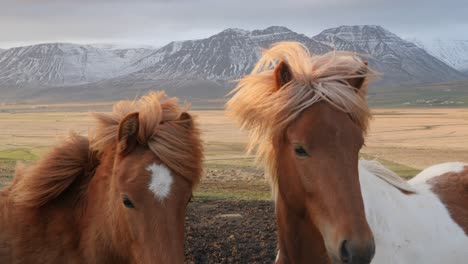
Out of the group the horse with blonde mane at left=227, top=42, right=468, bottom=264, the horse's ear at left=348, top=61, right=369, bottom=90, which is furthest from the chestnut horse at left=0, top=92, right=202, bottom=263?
the horse's ear at left=348, top=61, right=369, bottom=90

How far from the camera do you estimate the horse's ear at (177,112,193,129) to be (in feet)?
12.9

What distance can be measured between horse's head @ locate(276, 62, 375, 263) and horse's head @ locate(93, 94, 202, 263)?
758 millimetres

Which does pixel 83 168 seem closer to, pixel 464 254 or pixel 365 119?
pixel 365 119

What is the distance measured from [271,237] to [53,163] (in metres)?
6.20

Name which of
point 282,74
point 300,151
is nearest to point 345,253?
point 300,151

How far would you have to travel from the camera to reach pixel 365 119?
12.3 ft

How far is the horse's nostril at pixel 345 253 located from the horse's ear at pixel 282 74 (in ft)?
4.35

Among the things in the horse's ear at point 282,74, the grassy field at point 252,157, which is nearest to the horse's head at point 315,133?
the horse's ear at point 282,74

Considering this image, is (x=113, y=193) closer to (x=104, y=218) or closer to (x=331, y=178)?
(x=104, y=218)

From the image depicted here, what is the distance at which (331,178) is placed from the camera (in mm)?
3307

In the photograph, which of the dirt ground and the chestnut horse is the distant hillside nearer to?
the dirt ground

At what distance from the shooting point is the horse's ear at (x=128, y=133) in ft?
12.2

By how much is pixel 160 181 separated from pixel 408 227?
2.13m

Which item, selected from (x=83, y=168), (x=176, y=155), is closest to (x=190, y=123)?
(x=176, y=155)
